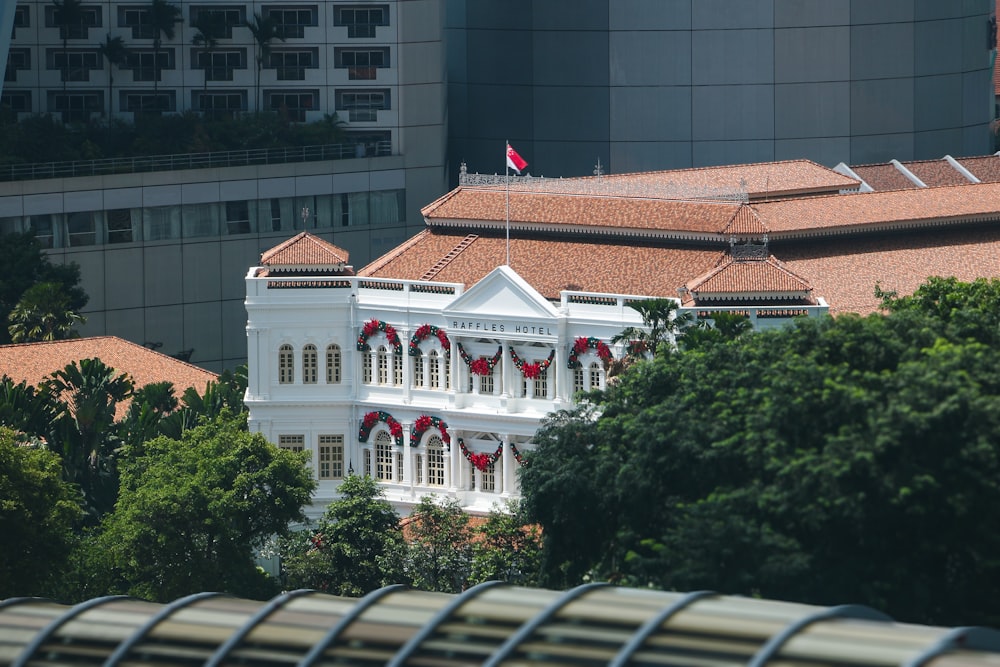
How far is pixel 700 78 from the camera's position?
172125mm

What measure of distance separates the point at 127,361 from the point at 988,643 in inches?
3608

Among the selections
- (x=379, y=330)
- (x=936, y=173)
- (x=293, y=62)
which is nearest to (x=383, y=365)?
(x=379, y=330)

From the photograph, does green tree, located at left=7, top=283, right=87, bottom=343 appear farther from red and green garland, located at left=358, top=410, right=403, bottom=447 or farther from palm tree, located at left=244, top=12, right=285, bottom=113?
palm tree, located at left=244, top=12, right=285, bottom=113

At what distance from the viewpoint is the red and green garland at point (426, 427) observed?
404ft

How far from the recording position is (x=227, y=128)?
159 m

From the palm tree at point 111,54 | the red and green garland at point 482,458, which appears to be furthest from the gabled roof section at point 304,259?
the palm tree at point 111,54

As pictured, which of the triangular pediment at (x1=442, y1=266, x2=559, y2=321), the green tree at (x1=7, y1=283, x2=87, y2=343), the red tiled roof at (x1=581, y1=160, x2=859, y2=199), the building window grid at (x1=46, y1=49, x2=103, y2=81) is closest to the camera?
the triangular pediment at (x1=442, y1=266, x2=559, y2=321)

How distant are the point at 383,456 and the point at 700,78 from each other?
5525 cm

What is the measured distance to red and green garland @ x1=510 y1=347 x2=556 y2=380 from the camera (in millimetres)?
119438

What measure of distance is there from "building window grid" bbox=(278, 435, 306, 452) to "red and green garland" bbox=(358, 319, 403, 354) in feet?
17.7

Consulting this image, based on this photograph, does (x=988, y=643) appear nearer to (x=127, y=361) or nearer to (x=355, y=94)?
(x=127, y=361)

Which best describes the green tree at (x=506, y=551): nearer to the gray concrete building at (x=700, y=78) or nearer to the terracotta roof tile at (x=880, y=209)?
the terracotta roof tile at (x=880, y=209)

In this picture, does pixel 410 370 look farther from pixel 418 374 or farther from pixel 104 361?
pixel 104 361

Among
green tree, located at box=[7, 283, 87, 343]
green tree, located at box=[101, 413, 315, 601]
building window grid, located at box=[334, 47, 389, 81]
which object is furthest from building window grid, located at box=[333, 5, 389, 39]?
green tree, located at box=[101, 413, 315, 601]
